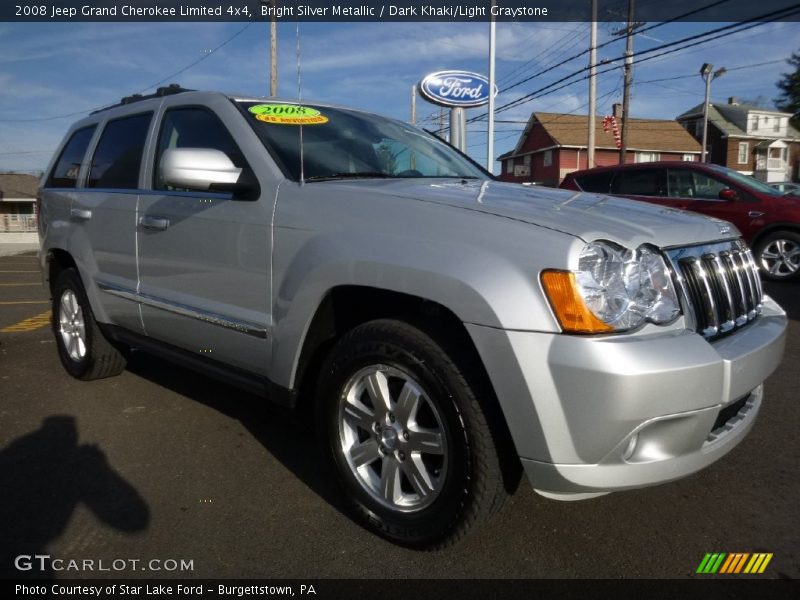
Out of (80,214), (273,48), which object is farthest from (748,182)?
(273,48)

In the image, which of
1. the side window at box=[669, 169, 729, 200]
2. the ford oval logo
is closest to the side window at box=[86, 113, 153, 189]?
the side window at box=[669, 169, 729, 200]

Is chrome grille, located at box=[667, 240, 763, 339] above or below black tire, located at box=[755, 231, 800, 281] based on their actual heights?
above

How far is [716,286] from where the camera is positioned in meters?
2.33

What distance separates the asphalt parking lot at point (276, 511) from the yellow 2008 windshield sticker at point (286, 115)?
1.67 m

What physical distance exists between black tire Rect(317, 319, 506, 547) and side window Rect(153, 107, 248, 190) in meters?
1.20

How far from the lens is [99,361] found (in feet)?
14.3

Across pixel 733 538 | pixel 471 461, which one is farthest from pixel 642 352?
pixel 733 538

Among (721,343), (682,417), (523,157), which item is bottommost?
(682,417)

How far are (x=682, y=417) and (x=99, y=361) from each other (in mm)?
3783

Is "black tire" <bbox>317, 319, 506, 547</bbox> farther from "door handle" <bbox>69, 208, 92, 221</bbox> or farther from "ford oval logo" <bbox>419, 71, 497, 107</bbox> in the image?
"ford oval logo" <bbox>419, 71, 497, 107</bbox>

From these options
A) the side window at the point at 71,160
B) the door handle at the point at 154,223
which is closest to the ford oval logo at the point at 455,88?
the side window at the point at 71,160

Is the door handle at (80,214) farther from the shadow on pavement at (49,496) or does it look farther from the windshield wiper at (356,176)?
the windshield wiper at (356,176)

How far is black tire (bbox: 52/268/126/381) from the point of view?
4.28 metres
